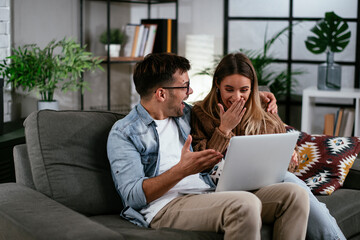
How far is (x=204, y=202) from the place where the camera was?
6.63 feet

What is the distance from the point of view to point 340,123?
177 inches

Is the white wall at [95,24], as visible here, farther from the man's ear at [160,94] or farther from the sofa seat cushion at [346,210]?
the sofa seat cushion at [346,210]

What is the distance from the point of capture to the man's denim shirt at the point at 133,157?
2.05m

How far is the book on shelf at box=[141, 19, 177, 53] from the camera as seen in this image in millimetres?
4586

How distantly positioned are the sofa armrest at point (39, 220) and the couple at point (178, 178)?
29 cm

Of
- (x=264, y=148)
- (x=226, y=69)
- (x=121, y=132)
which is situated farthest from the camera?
(x=226, y=69)

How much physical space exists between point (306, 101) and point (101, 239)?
9.88 ft

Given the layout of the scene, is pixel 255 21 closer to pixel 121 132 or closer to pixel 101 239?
pixel 121 132

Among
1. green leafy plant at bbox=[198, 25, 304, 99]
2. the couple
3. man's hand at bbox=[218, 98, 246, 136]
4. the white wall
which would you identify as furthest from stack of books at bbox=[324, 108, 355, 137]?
man's hand at bbox=[218, 98, 246, 136]

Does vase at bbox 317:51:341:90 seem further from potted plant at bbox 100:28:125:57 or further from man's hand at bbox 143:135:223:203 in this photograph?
man's hand at bbox 143:135:223:203

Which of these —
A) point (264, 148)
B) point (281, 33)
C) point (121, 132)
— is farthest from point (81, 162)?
point (281, 33)

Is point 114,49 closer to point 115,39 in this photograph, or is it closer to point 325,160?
point 115,39

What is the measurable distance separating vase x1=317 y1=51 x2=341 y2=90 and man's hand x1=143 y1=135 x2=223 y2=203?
8.73 feet

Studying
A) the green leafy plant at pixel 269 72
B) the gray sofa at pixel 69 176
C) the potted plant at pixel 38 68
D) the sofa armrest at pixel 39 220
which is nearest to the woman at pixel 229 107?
the gray sofa at pixel 69 176
